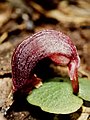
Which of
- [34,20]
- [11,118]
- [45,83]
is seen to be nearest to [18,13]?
[34,20]

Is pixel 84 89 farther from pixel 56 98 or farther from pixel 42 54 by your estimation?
pixel 42 54

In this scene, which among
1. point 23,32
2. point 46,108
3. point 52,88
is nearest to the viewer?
point 46,108

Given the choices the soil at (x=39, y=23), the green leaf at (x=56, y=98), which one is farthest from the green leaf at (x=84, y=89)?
the soil at (x=39, y=23)

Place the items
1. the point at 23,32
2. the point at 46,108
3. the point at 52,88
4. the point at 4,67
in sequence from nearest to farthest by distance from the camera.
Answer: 1. the point at 46,108
2. the point at 52,88
3. the point at 4,67
4. the point at 23,32

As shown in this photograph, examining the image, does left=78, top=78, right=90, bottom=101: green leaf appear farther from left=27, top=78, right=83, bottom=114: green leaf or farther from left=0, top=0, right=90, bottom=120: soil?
left=0, top=0, right=90, bottom=120: soil

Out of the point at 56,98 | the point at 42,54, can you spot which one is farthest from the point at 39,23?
the point at 56,98

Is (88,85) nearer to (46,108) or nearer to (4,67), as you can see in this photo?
(46,108)
